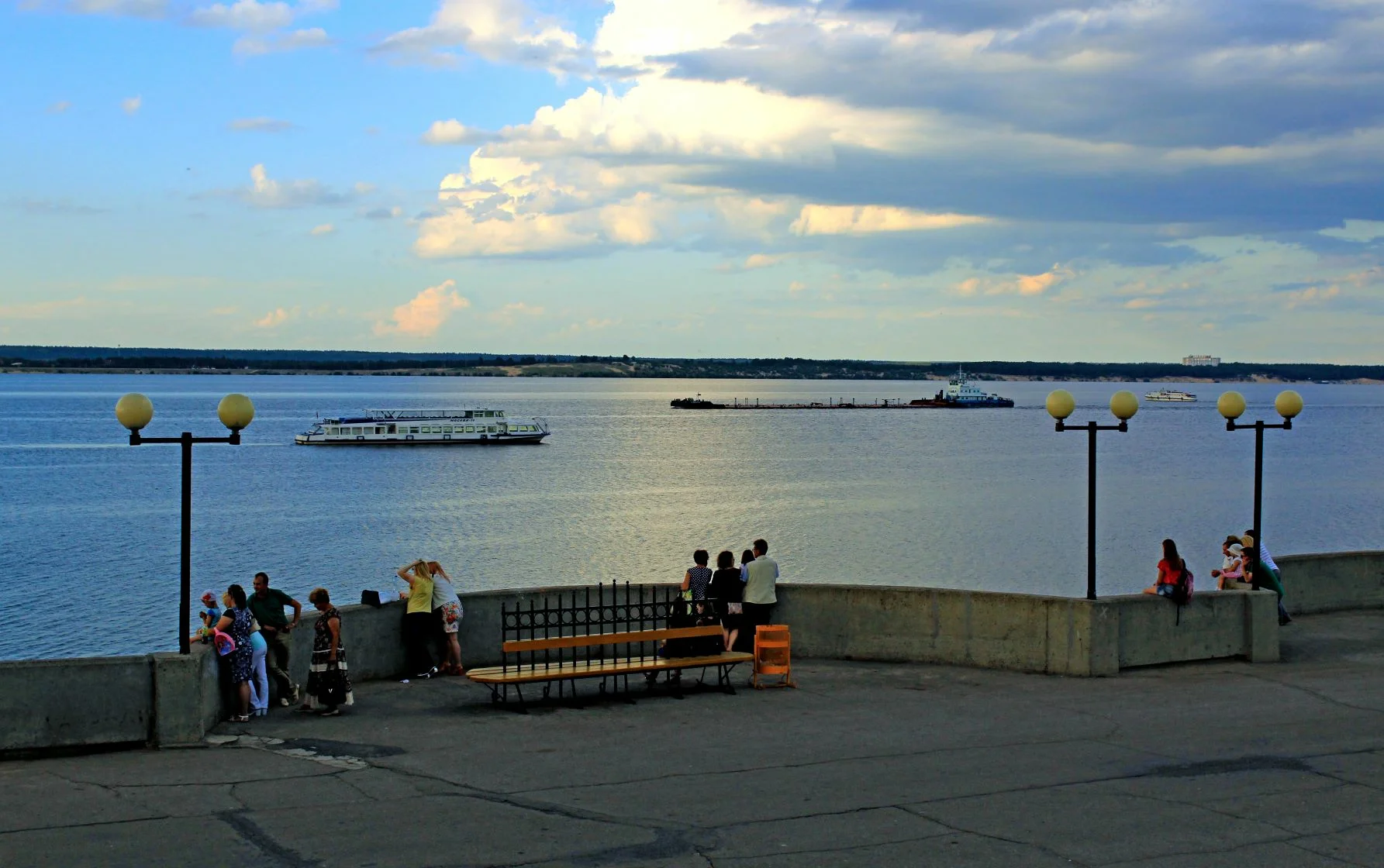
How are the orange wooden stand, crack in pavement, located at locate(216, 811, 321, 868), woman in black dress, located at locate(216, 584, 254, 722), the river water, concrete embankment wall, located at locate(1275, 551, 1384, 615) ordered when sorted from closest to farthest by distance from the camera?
1. crack in pavement, located at locate(216, 811, 321, 868)
2. woman in black dress, located at locate(216, 584, 254, 722)
3. the orange wooden stand
4. concrete embankment wall, located at locate(1275, 551, 1384, 615)
5. the river water

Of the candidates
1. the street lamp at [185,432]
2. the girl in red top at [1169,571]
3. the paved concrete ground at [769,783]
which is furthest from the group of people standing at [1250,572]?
the street lamp at [185,432]

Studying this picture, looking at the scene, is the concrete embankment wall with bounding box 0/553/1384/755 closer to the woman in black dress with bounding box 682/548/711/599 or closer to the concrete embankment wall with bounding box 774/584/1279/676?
the concrete embankment wall with bounding box 774/584/1279/676

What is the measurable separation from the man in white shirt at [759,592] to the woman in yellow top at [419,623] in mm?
3581

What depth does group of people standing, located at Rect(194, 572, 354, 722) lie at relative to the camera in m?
13.0

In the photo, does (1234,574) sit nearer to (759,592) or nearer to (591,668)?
(759,592)

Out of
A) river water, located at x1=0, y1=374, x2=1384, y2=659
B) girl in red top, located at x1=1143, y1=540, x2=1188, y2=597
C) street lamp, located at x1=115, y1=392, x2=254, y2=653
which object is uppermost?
street lamp, located at x1=115, y1=392, x2=254, y2=653

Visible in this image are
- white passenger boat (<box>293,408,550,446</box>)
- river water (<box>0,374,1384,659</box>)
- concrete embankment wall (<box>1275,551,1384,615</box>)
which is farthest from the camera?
white passenger boat (<box>293,408,550,446</box>)

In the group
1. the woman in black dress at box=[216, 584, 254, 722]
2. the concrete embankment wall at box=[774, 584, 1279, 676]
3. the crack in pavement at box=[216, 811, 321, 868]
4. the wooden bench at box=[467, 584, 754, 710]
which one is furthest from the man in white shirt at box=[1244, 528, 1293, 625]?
the crack in pavement at box=[216, 811, 321, 868]

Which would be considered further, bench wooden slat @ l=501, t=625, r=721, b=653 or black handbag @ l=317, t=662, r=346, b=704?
bench wooden slat @ l=501, t=625, r=721, b=653

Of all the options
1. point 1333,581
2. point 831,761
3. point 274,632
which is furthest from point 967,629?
point 274,632

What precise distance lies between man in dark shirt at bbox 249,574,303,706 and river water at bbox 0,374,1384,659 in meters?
23.1

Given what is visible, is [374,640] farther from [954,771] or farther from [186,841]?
[954,771]

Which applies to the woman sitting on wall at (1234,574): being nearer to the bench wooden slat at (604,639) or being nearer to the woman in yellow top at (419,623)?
the bench wooden slat at (604,639)

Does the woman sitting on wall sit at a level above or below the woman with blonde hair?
above
